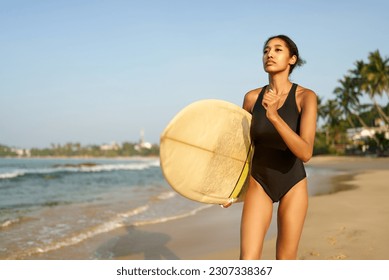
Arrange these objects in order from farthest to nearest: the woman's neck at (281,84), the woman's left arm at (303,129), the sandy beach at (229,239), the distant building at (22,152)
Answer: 1. the distant building at (22,152)
2. the sandy beach at (229,239)
3. the woman's neck at (281,84)
4. the woman's left arm at (303,129)

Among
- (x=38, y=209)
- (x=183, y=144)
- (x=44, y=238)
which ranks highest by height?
(x=183, y=144)

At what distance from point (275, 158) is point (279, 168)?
0.19 feet

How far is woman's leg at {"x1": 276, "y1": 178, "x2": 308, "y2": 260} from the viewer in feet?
6.74

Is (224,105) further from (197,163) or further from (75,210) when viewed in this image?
(75,210)

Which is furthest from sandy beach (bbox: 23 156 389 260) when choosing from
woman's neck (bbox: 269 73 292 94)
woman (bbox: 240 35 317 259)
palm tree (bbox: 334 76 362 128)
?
palm tree (bbox: 334 76 362 128)

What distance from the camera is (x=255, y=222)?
2.03 m

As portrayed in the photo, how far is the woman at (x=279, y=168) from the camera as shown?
202 centimetres

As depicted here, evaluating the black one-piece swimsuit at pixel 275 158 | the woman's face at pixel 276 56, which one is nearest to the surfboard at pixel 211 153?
the black one-piece swimsuit at pixel 275 158

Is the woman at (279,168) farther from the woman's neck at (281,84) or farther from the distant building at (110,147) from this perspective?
the distant building at (110,147)

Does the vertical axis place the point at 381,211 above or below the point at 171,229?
above

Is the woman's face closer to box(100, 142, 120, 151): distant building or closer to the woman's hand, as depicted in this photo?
the woman's hand

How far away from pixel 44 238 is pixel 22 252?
2.97 feet
